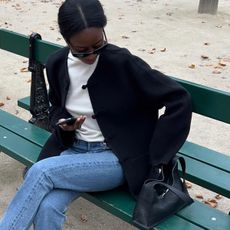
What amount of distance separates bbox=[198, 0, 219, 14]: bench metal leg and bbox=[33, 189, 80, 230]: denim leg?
6.82 meters

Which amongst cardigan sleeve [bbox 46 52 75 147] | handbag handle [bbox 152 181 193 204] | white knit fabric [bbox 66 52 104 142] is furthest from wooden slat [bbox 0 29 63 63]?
handbag handle [bbox 152 181 193 204]

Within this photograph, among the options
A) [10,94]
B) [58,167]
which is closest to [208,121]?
[10,94]

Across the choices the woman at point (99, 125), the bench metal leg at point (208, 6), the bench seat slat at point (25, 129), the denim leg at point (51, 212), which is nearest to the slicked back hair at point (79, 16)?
the woman at point (99, 125)

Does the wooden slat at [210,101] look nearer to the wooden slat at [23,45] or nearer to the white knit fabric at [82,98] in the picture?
the white knit fabric at [82,98]

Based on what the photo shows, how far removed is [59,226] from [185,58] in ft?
13.6

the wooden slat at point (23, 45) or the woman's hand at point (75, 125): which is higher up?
the woman's hand at point (75, 125)

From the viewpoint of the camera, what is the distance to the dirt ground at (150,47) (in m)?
3.28

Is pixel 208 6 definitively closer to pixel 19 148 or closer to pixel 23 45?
pixel 23 45

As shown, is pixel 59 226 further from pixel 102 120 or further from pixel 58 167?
pixel 102 120

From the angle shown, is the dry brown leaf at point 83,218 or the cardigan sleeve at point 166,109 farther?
the dry brown leaf at point 83,218

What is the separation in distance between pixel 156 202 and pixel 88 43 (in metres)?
0.76

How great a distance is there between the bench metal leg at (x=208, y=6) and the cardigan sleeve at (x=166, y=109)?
6.56 meters

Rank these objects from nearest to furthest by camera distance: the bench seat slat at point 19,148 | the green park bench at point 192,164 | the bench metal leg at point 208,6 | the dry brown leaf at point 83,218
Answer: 1. the green park bench at point 192,164
2. the bench seat slat at point 19,148
3. the dry brown leaf at point 83,218
4. the bench metal leg at point 208,6

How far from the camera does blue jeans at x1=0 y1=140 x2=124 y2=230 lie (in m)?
2.18
